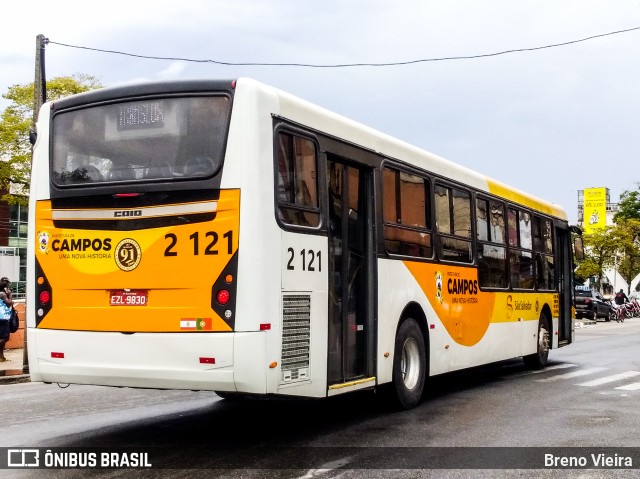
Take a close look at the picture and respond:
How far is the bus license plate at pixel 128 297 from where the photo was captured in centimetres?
727

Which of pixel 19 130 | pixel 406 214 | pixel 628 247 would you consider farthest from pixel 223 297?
pixel 628 247

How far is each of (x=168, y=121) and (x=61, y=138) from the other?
1.25 metres

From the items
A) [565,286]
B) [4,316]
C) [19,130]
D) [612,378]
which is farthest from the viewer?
[19,130]

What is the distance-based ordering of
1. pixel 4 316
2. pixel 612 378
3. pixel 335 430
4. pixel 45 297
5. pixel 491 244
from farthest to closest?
1. pixel 4 316
2. pixel 612 378
3. pixel 491 244
4. pixel 335 430
5. pixel 45 297

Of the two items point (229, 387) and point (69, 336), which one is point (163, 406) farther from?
point (229, 387)

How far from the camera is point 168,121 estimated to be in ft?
24.5

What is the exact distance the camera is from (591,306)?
43.8 metres

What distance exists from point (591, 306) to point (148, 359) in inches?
1574

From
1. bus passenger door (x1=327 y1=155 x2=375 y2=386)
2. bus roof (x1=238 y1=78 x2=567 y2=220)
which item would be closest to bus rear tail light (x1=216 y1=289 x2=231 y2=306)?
bus passenger door (x1=327 y1=155 x2=375 y2=386)

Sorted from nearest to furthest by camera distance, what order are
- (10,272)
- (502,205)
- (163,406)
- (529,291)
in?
(163,406)
(502,205)
(529,291)
(10,272)

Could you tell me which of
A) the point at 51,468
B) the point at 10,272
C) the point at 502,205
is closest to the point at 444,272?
the point at 502,205

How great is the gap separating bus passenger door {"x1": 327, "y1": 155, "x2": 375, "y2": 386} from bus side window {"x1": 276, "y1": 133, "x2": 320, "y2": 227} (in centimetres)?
38

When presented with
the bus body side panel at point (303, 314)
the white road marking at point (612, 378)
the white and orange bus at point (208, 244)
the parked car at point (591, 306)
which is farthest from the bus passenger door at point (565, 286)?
the parked car at point (591, 306)

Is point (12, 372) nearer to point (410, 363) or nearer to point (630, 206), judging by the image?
point (410, 363)
